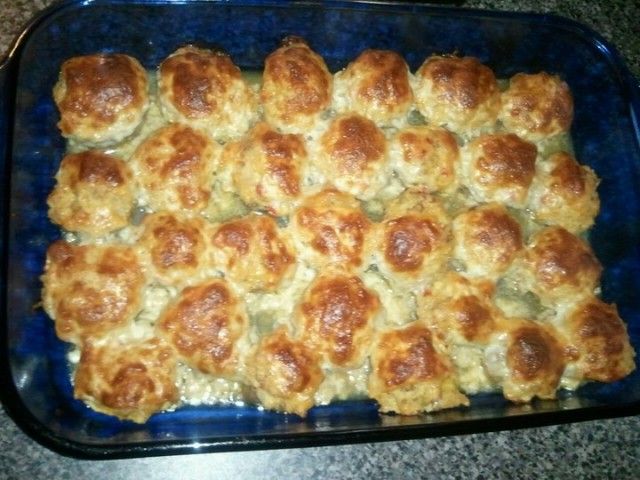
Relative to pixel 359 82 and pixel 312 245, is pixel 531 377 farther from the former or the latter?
pixel 359 82

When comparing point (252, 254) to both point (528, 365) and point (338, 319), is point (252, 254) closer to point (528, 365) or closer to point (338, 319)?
point (338, 319)

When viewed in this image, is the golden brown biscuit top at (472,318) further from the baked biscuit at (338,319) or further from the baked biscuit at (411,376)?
the baked biscuit at (338,319)

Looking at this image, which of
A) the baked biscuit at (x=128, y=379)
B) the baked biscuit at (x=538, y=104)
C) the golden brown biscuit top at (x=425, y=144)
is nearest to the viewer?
the baked biscuit at (x=128, y=379)

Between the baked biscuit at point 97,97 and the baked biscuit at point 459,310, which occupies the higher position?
the baked biscuit at point 97,97

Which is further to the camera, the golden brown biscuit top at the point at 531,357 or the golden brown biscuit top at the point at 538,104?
the golden brown biscuit top at the point at 538,104

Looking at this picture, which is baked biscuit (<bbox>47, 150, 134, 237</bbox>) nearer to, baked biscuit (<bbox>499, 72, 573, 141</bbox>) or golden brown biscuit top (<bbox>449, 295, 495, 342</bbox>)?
golden brown biscuit top (<bbox>449, 295, 495, 342</bbox>)

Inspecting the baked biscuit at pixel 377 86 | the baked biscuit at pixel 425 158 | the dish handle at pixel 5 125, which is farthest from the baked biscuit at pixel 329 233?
the dish handle at pixel 5 125

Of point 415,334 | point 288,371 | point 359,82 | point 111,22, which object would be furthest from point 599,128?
point 111,22

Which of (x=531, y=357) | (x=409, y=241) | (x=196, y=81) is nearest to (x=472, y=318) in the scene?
(x=531, y=357)
